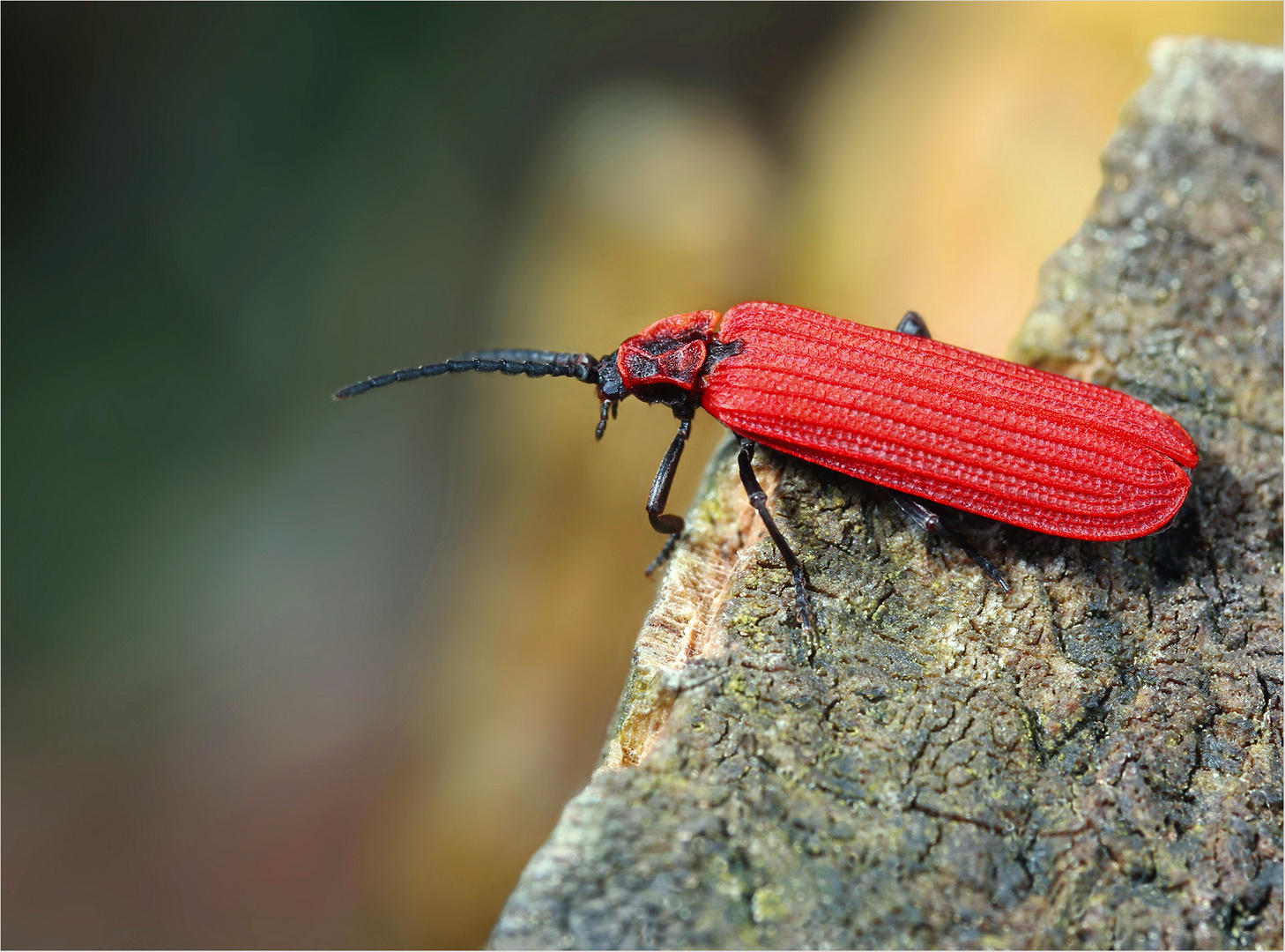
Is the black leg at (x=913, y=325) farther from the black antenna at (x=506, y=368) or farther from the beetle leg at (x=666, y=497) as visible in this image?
the black antenna at (x=506, y=368)

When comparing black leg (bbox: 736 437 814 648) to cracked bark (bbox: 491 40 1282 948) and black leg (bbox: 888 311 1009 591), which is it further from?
black leg (bbox: 888 311 1009 591)

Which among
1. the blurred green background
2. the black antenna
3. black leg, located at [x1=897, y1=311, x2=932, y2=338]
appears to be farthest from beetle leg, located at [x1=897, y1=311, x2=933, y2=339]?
the black antenna

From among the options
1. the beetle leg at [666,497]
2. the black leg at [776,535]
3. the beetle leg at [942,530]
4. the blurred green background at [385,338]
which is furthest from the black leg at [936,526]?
the blurred green background at [385,338]

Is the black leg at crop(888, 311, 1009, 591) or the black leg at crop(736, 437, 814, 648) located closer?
the black leg at crop(736, 437, 814, 648)

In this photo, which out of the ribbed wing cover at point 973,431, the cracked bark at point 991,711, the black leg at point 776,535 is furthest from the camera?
the ribbed wing cover at point 973,431

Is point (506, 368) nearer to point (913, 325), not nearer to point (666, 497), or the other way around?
point (666, 497)

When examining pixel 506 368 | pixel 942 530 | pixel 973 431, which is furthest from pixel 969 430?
pixel 506 368
